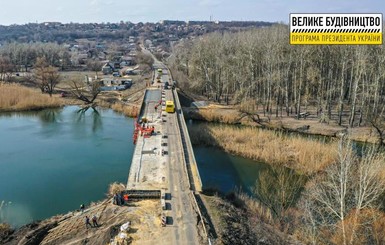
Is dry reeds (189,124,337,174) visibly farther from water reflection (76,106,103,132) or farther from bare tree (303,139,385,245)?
water reflection (76,106,103,132)

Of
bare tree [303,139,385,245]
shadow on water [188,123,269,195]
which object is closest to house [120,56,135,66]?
shadow on water [188,123,269,195]

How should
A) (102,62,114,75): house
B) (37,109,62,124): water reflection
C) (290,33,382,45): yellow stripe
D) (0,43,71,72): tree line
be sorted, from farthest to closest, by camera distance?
(0,43,71,72): tree line < (102,62,114,75): house < (37,109,62,124): water reflection < (290,33,382,45): yellow stripe

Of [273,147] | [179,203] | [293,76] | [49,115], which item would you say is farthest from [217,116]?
[179,203]

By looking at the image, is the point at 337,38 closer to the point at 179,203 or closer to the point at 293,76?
the point at 293,76

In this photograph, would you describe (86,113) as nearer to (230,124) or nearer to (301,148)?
(230,124)

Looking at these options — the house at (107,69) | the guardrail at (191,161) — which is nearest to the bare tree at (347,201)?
the guardrail at (191,161)
